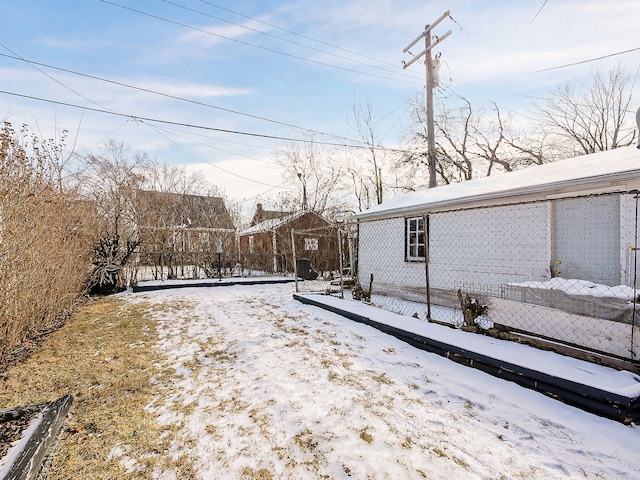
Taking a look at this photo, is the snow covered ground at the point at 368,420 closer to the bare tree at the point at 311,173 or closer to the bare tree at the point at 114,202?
the bare tree at the point at 114,202

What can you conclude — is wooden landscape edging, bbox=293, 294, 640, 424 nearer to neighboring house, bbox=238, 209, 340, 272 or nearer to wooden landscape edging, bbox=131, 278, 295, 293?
wooden landscape edging, bbox=131, 278, 295, 293

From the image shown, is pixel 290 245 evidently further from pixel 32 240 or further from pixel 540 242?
pixel 32 240

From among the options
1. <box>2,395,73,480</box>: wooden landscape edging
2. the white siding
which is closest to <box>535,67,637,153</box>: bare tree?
the white siding

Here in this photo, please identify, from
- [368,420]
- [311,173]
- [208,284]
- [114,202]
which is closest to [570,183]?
[368,420]

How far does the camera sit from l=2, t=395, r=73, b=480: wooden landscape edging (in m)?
1.67

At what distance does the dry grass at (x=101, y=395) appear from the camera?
6.13 feet

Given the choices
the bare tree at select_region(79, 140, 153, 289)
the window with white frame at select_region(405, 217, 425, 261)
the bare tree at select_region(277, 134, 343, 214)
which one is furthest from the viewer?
the bare tree at select_region(277, 134, 343, 214)

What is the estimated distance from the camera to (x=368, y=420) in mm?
2281

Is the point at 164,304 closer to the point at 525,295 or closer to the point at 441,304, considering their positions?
the point at 441,304

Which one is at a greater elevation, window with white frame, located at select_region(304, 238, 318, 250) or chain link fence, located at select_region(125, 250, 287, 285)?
window with white frame, located at select_region(304, 238, 318, 250)

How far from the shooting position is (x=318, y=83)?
1080cm

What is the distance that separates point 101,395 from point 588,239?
22.5 ft

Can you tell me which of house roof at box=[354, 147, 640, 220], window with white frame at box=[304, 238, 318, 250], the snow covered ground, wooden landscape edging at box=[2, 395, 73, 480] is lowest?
the snow covered ground

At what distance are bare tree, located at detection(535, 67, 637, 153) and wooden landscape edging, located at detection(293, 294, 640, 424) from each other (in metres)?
19.6
